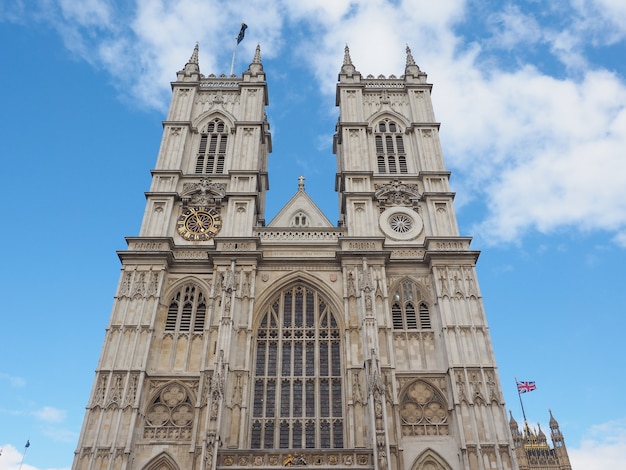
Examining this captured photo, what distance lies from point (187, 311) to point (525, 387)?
95.9 ft

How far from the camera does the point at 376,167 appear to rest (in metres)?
32.2

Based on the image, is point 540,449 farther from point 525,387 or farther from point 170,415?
point 170,415

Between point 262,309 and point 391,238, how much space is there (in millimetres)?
7938

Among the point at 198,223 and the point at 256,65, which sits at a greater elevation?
the point at 256,65

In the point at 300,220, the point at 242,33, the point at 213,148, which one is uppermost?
the point at 242,33

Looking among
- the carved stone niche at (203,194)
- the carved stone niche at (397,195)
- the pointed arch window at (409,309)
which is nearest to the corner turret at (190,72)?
the carved stone niche at (203,194)

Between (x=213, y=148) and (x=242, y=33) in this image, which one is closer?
(x=213, y=148)

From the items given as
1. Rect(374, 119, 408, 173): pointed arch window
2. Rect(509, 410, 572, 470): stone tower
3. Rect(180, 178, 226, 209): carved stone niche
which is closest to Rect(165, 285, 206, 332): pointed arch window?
Rect(180, 178, 226, 209): carved stone niche

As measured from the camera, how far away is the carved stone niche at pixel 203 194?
30.2 metres

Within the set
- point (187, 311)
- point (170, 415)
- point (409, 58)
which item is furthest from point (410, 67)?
point (170, 415)

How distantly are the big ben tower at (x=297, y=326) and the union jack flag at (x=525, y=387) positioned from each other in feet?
66.6

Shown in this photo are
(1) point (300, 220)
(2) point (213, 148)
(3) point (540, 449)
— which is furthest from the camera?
(3) point (540, 449)

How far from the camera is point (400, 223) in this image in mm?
29641

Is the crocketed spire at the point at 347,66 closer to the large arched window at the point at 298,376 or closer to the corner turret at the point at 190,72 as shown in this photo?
the corner turret at the point at 190,72
